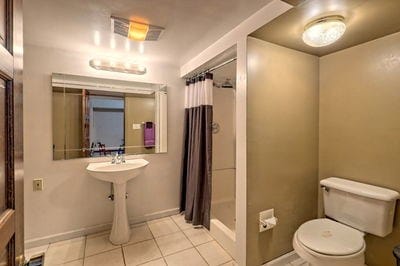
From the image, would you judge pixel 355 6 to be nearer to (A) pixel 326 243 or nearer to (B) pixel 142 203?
(A) pixel 326 243

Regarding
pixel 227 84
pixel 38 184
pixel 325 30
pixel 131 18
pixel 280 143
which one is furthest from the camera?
pixel 227 84

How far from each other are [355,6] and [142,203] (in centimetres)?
272

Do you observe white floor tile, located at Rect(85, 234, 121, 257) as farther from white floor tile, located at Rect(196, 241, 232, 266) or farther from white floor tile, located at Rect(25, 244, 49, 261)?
white floor tile, located at Rect(196, 241, 232, 266)

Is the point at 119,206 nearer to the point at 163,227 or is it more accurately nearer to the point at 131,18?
the point at 163,227

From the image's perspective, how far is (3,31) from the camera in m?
0.60

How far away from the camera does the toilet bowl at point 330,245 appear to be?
4.14ft

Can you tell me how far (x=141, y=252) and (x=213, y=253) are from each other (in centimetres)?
70

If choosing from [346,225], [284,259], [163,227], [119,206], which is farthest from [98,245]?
[346,225]

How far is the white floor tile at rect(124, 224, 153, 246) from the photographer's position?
7.05 ft

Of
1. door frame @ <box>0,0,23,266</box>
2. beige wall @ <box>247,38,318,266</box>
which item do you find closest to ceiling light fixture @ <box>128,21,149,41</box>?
beige wall @ <box>247,38,318,266</box>

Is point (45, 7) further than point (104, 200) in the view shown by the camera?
No

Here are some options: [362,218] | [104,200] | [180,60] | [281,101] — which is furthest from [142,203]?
[362,218]

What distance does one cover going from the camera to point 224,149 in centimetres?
321

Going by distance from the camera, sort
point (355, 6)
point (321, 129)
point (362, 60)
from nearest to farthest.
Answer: point (355, 6)
point (362, 60)
point (321, 129)
